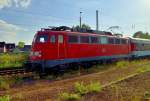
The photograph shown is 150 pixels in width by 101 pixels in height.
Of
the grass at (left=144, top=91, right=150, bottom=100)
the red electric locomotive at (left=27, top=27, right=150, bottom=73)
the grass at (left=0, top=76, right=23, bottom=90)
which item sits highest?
the red electric locomotive at (left=27, top=27, right=150, bottom=73)

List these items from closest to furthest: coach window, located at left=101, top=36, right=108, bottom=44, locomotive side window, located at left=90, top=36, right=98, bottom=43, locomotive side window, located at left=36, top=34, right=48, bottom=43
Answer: locomotive side window, located at left=36, top=34, right=48, bottom=43 → locomotive side window, located at left=90, top=36, right=98, bottom=43 → coach window, located at left=101, top=36, right=108, bottom=44

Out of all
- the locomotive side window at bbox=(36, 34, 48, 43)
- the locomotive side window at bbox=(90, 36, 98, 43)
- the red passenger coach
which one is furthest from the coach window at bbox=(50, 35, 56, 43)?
the locomotive side window at bbox=(90, 36, 98, 43)

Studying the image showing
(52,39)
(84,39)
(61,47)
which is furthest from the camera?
(84,39)

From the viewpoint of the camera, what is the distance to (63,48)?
71.6 ft

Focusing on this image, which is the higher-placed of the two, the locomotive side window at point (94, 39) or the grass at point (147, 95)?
the locomotive side window at point (94, 39)

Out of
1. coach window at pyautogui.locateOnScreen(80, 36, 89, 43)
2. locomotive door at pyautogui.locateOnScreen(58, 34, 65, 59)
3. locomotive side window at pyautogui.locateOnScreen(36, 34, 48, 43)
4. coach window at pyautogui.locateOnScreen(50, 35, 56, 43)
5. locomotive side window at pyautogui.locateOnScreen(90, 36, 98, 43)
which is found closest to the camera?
coach window at pyautogui.locateOnScreen(50, 35, 56, 43)

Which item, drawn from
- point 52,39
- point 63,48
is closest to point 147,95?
point 52,39

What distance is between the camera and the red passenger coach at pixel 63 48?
21016 millimetres

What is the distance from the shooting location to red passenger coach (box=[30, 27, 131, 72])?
827 inches

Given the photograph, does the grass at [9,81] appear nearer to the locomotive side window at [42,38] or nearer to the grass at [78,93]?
the locomotive side window at [42,38]

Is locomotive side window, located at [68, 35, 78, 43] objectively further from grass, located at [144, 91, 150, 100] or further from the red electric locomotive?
grass, located at [144, 91, 150, 100]

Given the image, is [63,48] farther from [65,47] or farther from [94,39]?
[94,39]

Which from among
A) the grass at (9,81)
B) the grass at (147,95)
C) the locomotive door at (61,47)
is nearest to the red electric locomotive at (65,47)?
the locomotive door at (61,47)

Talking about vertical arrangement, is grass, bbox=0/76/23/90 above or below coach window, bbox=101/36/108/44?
below
